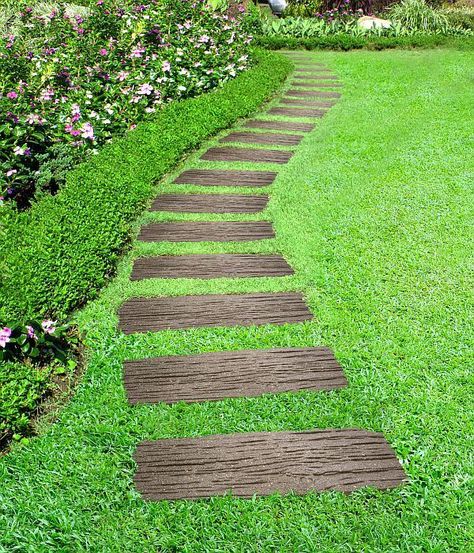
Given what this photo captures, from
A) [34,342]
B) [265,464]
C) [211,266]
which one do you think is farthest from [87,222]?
[265,464]

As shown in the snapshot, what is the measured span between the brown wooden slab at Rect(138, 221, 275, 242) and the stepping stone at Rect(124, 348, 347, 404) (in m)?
1.58

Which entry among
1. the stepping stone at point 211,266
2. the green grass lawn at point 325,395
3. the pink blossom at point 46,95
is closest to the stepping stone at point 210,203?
the green grass lawn at point 325,395

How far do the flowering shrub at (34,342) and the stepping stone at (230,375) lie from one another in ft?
1.37

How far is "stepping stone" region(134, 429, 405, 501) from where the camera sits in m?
2.91

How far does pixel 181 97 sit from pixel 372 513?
6.30 m

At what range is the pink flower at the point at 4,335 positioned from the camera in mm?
3309

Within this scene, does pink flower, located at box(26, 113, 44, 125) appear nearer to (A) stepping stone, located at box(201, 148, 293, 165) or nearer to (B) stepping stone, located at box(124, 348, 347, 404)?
(A) stepping stone, located at box(201, 148, 293, 165)

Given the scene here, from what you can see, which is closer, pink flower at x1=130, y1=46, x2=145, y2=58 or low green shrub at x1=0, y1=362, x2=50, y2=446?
low green shrub at x1=0, y1=362, x2=50, y2=446

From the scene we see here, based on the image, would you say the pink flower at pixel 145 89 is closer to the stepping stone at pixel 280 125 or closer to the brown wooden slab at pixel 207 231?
the stepping stone at pixel 280 125

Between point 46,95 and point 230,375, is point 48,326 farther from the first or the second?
point 46,95

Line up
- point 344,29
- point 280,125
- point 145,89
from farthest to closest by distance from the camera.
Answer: point 344,29, point 280,125, point 145,89

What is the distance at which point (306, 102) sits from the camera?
8742mm

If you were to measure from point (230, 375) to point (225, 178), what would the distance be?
3099mm

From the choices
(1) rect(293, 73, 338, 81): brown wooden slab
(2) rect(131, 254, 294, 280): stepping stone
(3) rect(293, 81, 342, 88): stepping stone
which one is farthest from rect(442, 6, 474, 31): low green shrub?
(2) rect(131, 254, 294, 280): stepping stone
